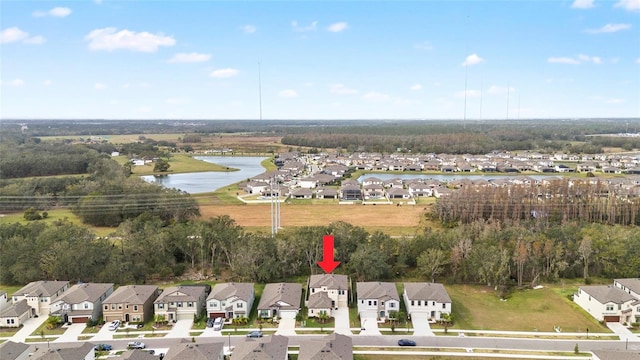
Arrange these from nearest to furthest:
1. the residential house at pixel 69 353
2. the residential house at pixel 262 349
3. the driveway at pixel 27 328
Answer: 1. the residential house at pixel 69 353
2. the residential house at pixel 262 349
3. the driveway at pixel 27 328

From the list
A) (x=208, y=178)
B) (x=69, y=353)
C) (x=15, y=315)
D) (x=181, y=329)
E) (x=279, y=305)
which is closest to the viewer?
(x=69, y=353)

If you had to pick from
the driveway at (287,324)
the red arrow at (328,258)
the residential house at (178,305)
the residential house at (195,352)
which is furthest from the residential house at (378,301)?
the residential house at (178,305)

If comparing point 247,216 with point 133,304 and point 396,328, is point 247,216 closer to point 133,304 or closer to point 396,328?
point 133,304

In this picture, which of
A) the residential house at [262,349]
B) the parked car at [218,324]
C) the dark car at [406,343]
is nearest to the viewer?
the residential house at [262,349]

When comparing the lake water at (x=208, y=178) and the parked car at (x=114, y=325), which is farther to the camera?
the lake water at (x=208, y=178)

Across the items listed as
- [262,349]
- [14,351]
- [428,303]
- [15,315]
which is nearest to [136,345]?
[14,351]

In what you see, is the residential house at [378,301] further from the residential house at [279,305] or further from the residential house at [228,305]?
the residential house at [228,305]

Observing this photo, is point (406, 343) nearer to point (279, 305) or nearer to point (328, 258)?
point (279, 305)
